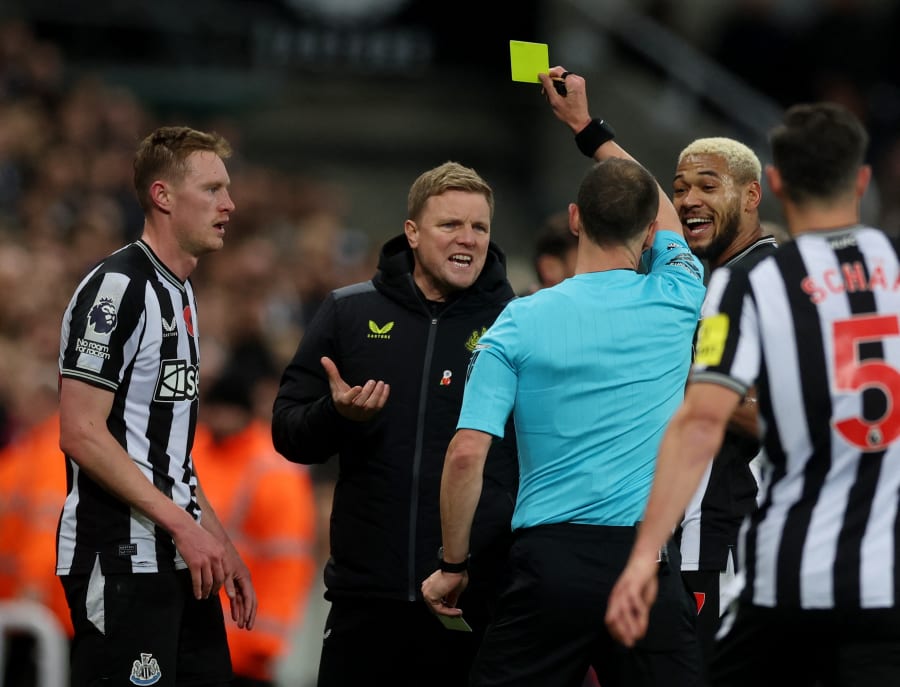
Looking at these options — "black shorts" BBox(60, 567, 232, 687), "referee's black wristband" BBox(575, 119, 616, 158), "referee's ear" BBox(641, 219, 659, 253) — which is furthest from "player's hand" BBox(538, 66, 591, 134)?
"black shorts" BBox(60, 567, 232, 687)

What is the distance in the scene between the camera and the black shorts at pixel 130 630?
5.38m

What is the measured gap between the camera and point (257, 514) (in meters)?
Answer: 8.52

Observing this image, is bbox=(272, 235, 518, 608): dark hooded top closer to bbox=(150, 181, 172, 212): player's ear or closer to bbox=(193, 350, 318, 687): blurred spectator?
bbox=(150, 181, 172, 212): player's ear

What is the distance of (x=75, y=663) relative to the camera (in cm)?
547

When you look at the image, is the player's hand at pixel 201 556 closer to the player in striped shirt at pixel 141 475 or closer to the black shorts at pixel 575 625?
the player in striped shirt at pixel 141 475

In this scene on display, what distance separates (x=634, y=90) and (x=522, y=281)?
25.4ft

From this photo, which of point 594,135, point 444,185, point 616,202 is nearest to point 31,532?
point 444,185

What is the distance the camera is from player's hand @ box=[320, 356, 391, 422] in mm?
5523

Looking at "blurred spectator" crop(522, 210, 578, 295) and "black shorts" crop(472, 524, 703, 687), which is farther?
"blurred spectator" crop(522, 210, 578, 295)

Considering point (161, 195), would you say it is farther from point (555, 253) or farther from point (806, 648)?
point (806, 648)

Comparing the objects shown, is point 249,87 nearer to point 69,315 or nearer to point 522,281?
point 522,281

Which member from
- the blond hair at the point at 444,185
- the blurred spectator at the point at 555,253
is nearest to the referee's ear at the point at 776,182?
the blond hair at the point at 444,185

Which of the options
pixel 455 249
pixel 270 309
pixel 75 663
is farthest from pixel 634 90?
pixel 75 663

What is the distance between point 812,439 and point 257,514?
4.83m
